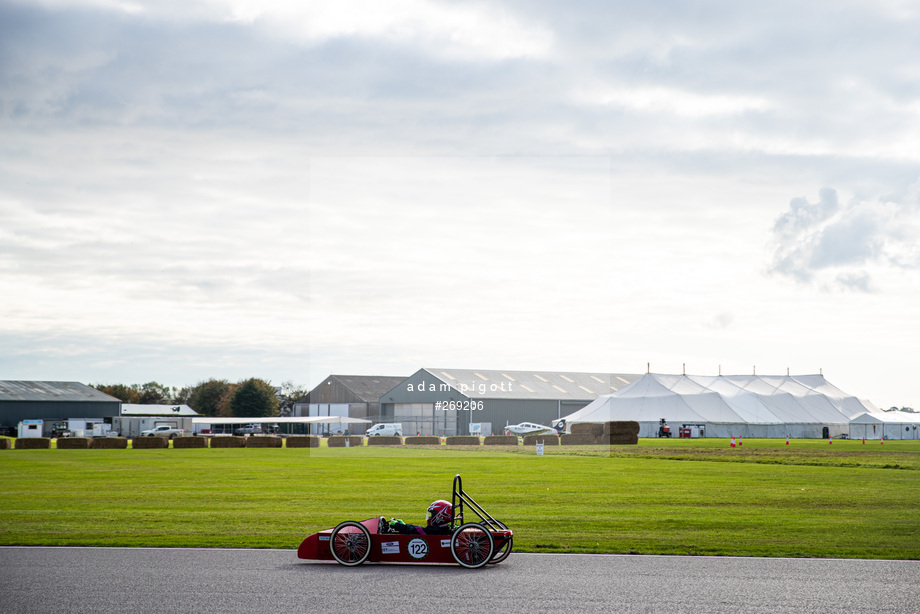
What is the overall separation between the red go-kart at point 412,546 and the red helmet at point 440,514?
0.35 m

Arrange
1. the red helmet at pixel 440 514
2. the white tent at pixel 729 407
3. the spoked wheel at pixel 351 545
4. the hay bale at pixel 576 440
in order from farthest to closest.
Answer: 1. the white tent at pixel 729 407
2. the hay bale at pixel 576 440
3. the red helmet at pixel 440 514
4. the spoked wheel at pixel 351 545

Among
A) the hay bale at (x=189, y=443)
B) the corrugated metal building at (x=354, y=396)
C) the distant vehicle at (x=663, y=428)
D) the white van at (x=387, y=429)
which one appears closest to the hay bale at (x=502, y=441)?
the white van at (x=387, y=429)

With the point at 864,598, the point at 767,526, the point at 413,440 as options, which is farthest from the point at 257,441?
the point at 864,598

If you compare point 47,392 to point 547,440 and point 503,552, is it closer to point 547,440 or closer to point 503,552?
point 547,440

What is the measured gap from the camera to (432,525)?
12484 mm

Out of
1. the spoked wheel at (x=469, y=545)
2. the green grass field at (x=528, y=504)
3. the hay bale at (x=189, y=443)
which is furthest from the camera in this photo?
the hay bale at (x=189, y=443)

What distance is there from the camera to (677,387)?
8519cm

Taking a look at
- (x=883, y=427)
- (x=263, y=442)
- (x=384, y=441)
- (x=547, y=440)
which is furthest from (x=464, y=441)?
(x=883, y=427)

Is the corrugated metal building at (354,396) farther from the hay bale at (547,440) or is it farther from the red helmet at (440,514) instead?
the red helmet at (440,514)

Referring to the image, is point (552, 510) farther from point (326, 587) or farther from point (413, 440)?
point (413, 440)

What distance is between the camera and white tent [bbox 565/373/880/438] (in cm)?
8112

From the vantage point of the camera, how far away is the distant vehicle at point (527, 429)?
73.9 metres

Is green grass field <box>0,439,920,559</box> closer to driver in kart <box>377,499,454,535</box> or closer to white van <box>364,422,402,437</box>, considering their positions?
driver in kart <box>377,499,454,535</box>

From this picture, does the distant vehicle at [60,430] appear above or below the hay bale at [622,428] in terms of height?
below
